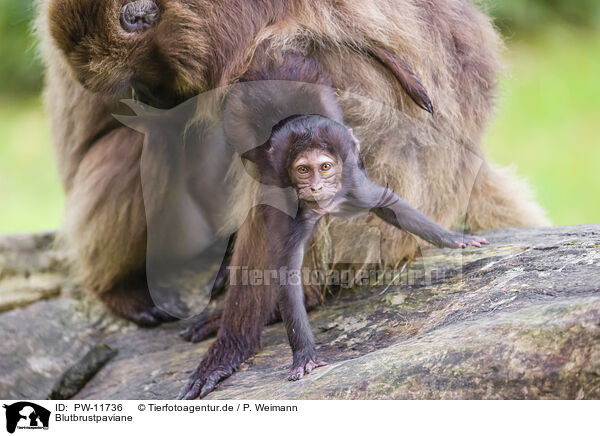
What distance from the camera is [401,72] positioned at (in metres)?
2.75

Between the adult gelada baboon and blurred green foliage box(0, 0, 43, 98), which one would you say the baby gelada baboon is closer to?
the adult gelada baboon

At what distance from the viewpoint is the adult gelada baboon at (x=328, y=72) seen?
8.64ft

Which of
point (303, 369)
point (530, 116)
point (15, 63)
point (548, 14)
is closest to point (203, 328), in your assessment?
point (303, 369)

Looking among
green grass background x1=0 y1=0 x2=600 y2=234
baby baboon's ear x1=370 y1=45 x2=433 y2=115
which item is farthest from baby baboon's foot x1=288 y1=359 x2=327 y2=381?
green grass background x1=0 y1=0 x2=600 y2=234

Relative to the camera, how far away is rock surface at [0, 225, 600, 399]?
1.94 m

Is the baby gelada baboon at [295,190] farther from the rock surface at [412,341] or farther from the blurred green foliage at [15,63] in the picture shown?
the blurred green foliage at [15,63]

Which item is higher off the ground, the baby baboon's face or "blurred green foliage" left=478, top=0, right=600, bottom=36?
"blurred green foliage" left=478, top=0, right=600, bottom=36

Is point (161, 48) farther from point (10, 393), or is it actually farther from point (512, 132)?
point (512, 132)

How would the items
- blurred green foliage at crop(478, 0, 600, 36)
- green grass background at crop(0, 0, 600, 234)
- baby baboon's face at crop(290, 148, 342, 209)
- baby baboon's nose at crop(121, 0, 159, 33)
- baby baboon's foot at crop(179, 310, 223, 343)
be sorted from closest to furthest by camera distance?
baby baboon's face at crop(290, 148, 342, 209) < baby baboon's nose at crop(121, 0, 159, 33) < baby baboon's foot at crop(179, 310, 223, 343) < green grass background at crop(0, 0, 600, 234) < blurred green foliage at crop(478, 0, 600, 36)

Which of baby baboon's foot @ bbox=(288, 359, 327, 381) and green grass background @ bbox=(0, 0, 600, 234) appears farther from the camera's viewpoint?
green grass background @ bbox=(0, 0, 600, 234)

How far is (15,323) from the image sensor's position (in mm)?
3732

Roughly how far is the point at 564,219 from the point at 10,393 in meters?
4.81
